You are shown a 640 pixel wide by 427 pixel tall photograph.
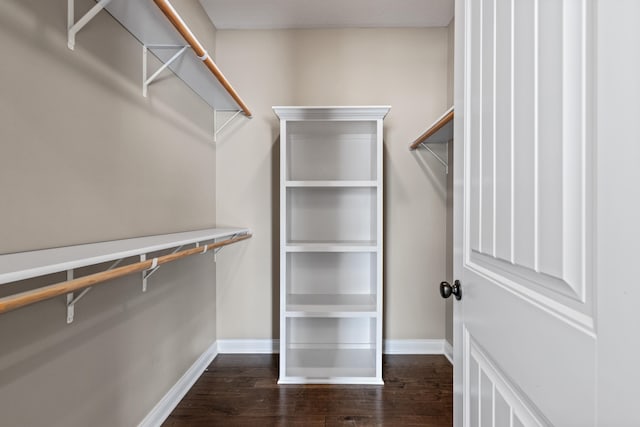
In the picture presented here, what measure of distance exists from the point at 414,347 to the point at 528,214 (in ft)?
7.23

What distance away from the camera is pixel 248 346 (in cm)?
255

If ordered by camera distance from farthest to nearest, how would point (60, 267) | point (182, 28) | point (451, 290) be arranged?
point (182, 28)
point (451, 290)
point (60, 267)

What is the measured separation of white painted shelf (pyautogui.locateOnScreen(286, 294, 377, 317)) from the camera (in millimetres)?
2137

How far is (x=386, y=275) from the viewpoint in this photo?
2562 millimetres

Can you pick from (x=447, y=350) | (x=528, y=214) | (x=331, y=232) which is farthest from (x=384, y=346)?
(x=528, y=214)

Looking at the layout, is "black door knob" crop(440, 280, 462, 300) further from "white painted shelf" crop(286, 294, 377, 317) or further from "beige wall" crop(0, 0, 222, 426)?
"white painted shelf" crop(286, 294, 377, 317)

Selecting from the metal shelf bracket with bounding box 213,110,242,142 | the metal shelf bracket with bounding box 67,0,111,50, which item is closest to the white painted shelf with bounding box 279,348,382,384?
the metal shelf bracket with bounding box 213,110,242,142

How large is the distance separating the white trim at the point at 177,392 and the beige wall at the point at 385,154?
0.26 m

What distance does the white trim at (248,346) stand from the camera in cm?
254

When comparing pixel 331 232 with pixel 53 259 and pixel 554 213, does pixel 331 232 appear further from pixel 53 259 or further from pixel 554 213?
pixel 554 213

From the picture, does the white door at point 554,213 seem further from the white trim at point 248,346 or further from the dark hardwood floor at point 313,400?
the white trim at point 248,346

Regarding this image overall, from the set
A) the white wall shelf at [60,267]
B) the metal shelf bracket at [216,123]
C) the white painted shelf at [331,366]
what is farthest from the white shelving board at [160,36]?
the white painted shelf at [331,366]

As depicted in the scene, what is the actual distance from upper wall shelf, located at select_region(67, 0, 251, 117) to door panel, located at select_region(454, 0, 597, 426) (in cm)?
97

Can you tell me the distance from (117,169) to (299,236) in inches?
53.9
